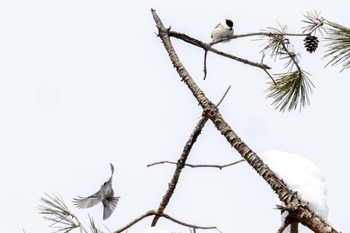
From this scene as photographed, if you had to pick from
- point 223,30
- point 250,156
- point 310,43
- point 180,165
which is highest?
point 223,30

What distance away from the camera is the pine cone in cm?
285

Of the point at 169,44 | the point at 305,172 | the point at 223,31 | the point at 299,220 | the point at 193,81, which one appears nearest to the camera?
the point at 299,220

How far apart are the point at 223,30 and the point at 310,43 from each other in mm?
782

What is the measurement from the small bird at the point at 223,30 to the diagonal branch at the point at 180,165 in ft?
3.87

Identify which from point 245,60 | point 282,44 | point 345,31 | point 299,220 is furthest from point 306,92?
point 299,220

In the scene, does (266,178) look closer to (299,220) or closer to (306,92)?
(299,220)

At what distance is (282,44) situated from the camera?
9.55ft

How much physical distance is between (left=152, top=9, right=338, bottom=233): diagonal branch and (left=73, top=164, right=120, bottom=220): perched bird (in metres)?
0.28

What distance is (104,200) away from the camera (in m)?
2.54

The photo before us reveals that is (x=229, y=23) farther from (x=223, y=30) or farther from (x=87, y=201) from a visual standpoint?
(x=87, y=201)

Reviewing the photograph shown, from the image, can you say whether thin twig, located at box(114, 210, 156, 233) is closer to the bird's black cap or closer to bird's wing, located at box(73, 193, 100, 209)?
bird's wing, located at box(73, 193, 100, 209)

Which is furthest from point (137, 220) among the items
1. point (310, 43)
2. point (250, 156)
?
point (310, 43)

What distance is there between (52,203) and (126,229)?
12.3 inches

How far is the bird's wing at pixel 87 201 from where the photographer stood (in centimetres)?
252
